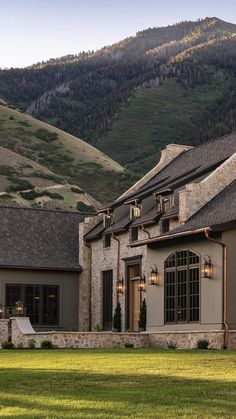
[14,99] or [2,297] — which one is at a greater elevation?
[14,99]

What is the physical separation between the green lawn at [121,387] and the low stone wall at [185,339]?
4.54 metres

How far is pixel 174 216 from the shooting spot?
31703 millimetres

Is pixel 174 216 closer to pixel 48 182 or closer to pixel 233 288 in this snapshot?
pixel 233 288

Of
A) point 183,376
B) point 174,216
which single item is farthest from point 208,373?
point 174,216

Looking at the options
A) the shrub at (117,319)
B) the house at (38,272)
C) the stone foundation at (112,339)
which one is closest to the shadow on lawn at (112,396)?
the stone foundation at (112,339)

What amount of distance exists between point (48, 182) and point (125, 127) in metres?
66.0

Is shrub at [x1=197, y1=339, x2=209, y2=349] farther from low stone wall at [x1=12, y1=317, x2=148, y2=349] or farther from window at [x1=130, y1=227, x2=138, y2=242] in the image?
window at [x1=130, y1=227, x2=138, y2=242]

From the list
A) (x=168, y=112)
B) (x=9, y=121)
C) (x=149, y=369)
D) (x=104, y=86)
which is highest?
(x=104, y=86)

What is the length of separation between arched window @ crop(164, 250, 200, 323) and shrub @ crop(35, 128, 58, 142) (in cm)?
7628

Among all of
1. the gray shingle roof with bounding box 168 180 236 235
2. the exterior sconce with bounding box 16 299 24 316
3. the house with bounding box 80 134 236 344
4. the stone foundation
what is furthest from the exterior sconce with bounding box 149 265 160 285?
the exterior sconce with bounding box 16 299 24 316

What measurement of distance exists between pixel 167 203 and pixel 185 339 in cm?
805

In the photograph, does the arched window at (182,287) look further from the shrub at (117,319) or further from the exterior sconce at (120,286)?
the exterior sconce at (120,286)

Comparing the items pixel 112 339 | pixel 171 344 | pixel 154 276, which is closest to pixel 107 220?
pixel 154 276

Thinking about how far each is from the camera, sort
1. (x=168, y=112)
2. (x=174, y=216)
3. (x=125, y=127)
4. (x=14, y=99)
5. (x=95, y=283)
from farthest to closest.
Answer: (x=14, y=99)
(x=168, y=112)
(x=125, y=127)
(x=95, y=283)
(x=174, y=216)
